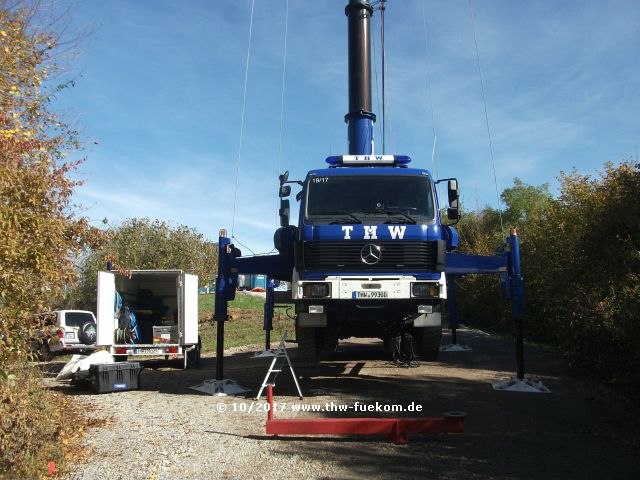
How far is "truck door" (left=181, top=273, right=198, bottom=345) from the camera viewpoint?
14.8m

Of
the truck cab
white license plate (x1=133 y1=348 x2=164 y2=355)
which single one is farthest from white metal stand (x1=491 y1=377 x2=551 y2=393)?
white license plate (x1=133 y1=348 x2=164 y2=355)

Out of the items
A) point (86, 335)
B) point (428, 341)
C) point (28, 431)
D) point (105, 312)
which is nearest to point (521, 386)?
point (428, 341)

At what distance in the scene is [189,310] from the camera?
Result: 15227 mm

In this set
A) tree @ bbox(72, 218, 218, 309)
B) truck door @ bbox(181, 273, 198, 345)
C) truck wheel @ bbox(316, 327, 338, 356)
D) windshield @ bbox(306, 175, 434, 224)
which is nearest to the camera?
windshield @ bbox(306, 175, 434, 224)

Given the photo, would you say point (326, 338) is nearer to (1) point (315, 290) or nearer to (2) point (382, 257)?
(1) point (315, 290)

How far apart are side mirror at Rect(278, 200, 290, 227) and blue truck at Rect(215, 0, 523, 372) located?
18 millimetres

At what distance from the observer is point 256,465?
606 centimetres

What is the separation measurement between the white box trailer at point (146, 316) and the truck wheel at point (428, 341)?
672cm

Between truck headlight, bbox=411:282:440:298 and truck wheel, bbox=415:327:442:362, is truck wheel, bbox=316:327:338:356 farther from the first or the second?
truck headlight, bbox=411:282:440:298

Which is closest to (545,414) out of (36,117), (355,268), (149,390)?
(355,268)

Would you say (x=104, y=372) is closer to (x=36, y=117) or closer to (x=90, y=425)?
(x=90, y=425)

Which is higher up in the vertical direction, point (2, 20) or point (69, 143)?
point (2, 20)

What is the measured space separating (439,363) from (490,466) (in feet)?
25.1

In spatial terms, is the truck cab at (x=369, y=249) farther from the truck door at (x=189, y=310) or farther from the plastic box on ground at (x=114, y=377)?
the truck door at (x=189, y=310)
